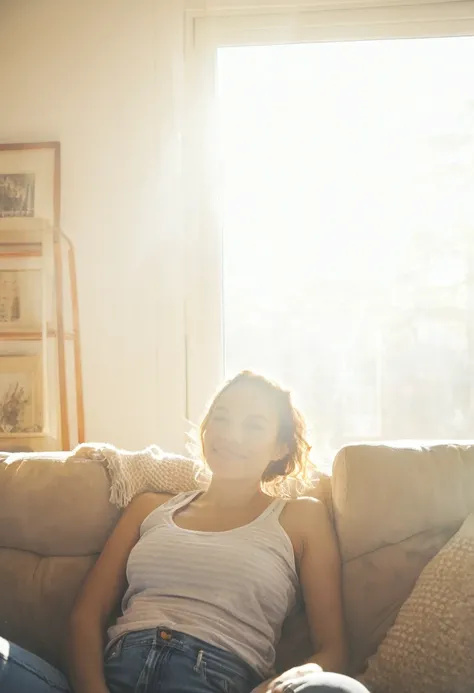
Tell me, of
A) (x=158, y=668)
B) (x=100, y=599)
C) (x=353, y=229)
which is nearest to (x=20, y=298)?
(x=353, y=229)

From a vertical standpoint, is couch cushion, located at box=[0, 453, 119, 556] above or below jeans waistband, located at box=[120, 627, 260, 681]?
above

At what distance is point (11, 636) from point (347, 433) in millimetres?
1463

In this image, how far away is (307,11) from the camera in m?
2.73

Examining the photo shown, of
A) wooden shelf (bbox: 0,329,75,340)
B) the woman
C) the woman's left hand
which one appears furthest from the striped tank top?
wooden shelf (bbox: 0,329,75,340)

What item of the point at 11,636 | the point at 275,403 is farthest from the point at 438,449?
the point at 11,636

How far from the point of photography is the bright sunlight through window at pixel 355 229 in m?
2.74

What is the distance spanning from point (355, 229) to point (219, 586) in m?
1.63

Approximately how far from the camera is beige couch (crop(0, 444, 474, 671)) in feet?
5.20

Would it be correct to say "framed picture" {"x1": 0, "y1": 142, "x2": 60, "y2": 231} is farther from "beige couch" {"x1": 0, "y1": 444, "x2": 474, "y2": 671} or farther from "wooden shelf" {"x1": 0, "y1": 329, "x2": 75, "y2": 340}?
"beige couch" {"x1": 0, "y1": 444, "x2": 474, "y2": 671}

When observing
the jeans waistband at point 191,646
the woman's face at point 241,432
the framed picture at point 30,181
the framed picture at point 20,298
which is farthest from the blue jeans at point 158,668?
the framed picture at point 30,181

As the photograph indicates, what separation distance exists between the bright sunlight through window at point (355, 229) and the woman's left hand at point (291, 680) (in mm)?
1468

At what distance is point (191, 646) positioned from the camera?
1.38 m

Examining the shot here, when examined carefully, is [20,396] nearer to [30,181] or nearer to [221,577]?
[30,181]

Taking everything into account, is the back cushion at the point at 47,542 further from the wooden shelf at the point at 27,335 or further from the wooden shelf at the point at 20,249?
the wooden shelf at the point at 20,249
